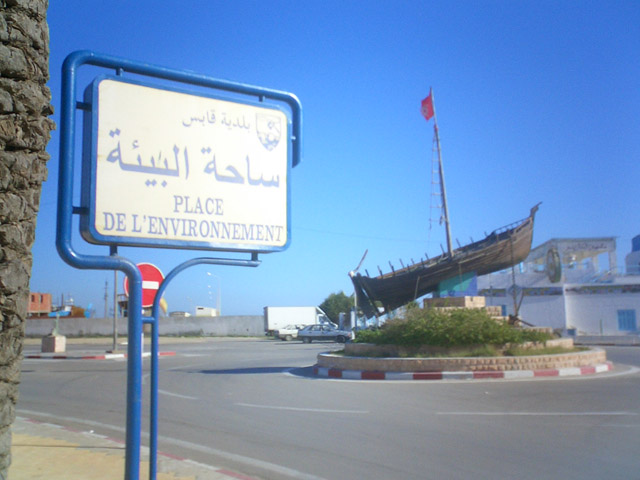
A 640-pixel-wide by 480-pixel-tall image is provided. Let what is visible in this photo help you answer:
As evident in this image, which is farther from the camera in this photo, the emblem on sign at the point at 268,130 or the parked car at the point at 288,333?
the parked car at the point at 288,333

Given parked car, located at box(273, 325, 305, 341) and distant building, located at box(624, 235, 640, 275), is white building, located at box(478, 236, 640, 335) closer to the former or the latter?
distant building, located at box(624, 235, 640, 275)

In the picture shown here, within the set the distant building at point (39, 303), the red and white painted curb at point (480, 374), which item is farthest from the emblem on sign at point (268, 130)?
the distant building at point (39, 303)

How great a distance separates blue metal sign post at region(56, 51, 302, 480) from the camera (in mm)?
3594

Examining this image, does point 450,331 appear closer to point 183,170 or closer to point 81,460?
point 81,460

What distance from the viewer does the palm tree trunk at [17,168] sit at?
301 cm

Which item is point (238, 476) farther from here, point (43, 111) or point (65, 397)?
point (65, 397)

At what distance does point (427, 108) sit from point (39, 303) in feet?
141

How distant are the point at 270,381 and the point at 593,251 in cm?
3220

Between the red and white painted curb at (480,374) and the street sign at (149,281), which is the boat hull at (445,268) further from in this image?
the street sign at (149,281)

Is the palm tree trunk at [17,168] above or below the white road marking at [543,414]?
above

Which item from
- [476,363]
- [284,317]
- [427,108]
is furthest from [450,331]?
[284,317]

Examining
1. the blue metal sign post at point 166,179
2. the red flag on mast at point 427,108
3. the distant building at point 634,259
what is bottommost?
the blue metal sign post at point 166,179

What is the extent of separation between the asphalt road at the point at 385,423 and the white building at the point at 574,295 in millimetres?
22468

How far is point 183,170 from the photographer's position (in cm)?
408
